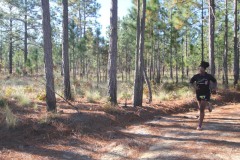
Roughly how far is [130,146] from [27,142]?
246 cm

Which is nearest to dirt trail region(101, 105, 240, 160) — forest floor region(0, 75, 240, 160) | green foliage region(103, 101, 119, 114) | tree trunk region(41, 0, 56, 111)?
forest floor region(0, 75, 240, 160)

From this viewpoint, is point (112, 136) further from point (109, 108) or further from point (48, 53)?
point (48, 53)

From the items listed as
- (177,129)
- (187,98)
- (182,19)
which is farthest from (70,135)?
(182,19)

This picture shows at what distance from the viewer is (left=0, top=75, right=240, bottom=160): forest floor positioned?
254 inches

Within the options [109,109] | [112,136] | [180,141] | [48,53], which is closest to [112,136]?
[112,136]

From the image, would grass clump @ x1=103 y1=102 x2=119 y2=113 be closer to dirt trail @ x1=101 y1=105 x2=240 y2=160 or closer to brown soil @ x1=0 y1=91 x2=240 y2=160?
brown soil @ x1=0 y1=91 x2=240 y2=160

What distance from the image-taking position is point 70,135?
7875 mm

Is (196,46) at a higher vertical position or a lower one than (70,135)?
higher

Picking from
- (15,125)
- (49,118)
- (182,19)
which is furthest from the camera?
(182,19)

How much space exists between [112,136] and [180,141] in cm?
181

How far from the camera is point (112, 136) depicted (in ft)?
26.3

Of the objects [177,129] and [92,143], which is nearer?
[92,143]

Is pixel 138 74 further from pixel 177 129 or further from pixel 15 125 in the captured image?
pixel 15 125

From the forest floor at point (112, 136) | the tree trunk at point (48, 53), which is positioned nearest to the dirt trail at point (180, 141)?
the forest floor at point (112, 136)
